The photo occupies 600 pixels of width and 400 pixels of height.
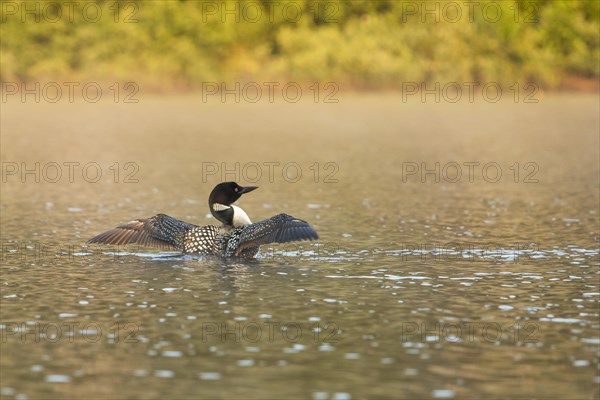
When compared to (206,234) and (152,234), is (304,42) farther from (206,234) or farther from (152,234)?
(206,234)

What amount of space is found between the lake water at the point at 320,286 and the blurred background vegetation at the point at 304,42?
49.3 meters

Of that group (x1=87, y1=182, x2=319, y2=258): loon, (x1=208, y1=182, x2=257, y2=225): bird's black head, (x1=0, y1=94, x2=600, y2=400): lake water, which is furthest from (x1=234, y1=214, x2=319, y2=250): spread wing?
(x1=208, y1=182, x2=257, y2=225): bird's black head

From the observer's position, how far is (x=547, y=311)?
42.2 ft

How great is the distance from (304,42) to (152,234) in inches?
2774

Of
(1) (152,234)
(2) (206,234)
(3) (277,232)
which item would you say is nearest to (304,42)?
(1) (152,234)

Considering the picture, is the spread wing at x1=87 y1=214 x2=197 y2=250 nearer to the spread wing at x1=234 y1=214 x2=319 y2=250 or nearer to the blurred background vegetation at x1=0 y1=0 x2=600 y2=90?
the spread wing at x1=234 y1=214 x2=319 y2=250

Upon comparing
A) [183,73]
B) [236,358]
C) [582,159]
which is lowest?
[236,358]

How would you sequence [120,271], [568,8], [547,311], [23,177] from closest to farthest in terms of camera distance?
1. [547,311]
2. [120,271]
3. [23,177]
4. [568,8]

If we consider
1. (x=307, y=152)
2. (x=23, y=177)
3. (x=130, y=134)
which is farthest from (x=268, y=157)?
(x=130, y=134)

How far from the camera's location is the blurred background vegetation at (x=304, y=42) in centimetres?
8262

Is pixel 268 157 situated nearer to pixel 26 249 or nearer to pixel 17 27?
pixel 26 249

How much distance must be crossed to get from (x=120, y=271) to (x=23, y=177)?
14399mm

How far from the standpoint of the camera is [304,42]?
8644cm

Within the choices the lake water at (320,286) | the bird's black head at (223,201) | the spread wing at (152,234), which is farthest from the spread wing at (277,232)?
the spread wing at (152,234)
